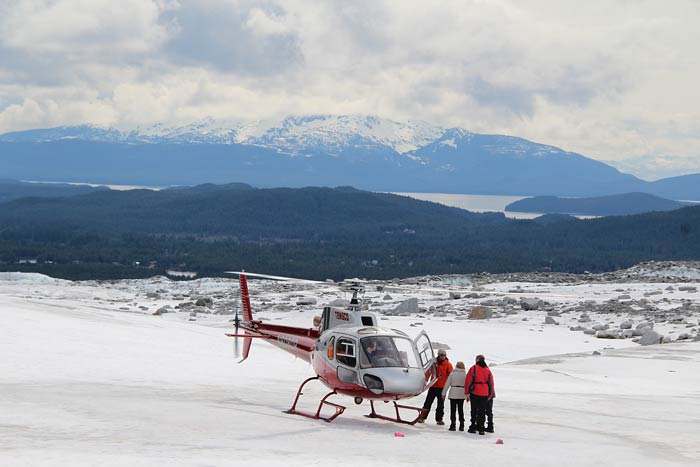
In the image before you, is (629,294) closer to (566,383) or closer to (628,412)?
(566,383)

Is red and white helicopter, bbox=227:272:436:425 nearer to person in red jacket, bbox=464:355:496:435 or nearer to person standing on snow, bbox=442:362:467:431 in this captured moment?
person standing on snow, bbox=442:362:467:431

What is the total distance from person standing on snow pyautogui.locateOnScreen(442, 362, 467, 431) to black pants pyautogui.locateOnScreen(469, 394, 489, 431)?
562 mm

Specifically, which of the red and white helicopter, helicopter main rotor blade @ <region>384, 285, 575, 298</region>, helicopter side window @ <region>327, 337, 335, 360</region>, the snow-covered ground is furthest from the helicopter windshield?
helicopter main rotor blade @ <region>384, 285, 575, 298</region>

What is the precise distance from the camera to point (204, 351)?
33.0m

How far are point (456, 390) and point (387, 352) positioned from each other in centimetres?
178

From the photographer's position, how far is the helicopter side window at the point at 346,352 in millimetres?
18938

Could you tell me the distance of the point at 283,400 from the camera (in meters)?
21.7

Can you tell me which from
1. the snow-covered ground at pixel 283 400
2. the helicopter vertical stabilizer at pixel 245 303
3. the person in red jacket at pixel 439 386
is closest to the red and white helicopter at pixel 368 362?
the person in red jacket at pixel 439 386

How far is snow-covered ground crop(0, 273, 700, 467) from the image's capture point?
1518 centimetres

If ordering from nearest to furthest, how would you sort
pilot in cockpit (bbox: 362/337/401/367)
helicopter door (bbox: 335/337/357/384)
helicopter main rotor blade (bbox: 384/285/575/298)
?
pilot in cockpit (bbox: 362/337/401/367) → helicopter door (bbox: 335/337/357/384) → helicopter main rotor blade (bbox: 384/285/575/298)

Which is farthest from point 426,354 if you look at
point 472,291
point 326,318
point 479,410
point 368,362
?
point 472,291

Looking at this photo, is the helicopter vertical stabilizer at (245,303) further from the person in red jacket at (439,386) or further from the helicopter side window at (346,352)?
the person in red jacket at (439,386)

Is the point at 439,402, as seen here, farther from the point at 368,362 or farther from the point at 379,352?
the point at 368,362

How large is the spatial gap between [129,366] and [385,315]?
92.6 feet
